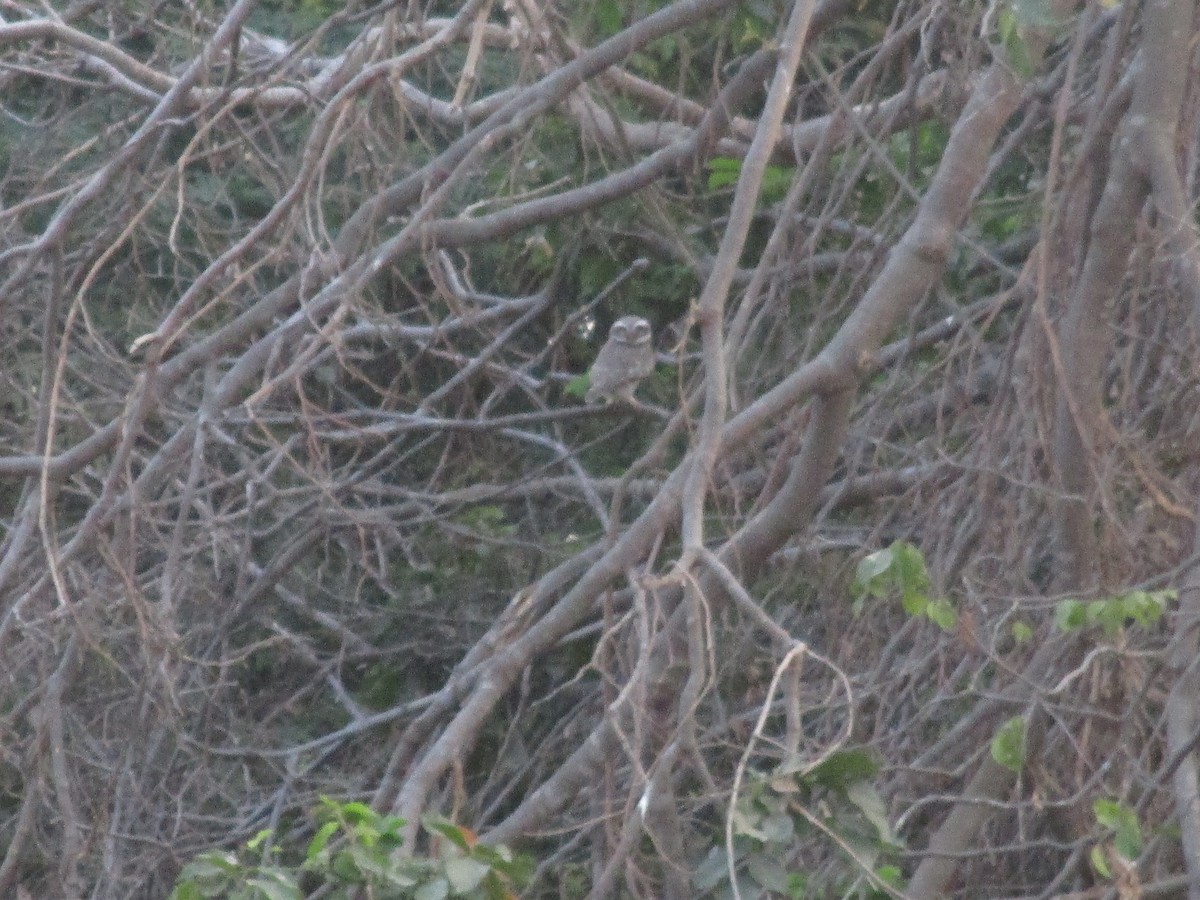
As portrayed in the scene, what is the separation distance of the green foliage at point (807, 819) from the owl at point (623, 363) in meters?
2.84

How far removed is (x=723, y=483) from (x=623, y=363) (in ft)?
5.52

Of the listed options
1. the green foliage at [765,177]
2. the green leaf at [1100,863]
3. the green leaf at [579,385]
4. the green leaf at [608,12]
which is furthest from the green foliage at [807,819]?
the green leaf at [579,385]

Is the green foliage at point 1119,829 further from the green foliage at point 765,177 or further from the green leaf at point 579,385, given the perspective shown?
the green leaf at point 579,385

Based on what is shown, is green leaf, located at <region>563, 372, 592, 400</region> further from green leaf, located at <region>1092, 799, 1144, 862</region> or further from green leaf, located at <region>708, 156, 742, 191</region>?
green leaf, located at <region>1092, 799, 1144, 862</region>

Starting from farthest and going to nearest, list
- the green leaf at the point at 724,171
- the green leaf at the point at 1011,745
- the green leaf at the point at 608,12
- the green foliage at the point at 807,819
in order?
the green leaf at the point at 724,171 < the green leaf at the point at 608,12 < the green leaf at the point at 1011,745 < the green foliage at the point at 807,819

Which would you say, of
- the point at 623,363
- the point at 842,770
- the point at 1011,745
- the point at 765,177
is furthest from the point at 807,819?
the point at 623,363

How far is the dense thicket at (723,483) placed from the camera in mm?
2984

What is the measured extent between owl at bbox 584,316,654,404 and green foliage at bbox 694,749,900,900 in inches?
112

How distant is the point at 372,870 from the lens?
2.62 meters

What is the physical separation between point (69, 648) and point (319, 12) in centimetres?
284

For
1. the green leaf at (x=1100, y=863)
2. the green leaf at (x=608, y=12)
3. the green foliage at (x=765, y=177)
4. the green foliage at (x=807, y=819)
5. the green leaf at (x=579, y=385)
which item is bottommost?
the green leaf at (x=579, y=385)

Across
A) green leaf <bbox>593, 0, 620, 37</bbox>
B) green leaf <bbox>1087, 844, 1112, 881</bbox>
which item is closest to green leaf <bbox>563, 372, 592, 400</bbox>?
green leaf <bbox>593, 0, 620, 37</bbox>

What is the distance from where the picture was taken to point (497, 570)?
5449mm

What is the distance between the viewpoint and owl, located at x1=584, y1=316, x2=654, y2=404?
539 centimetres
